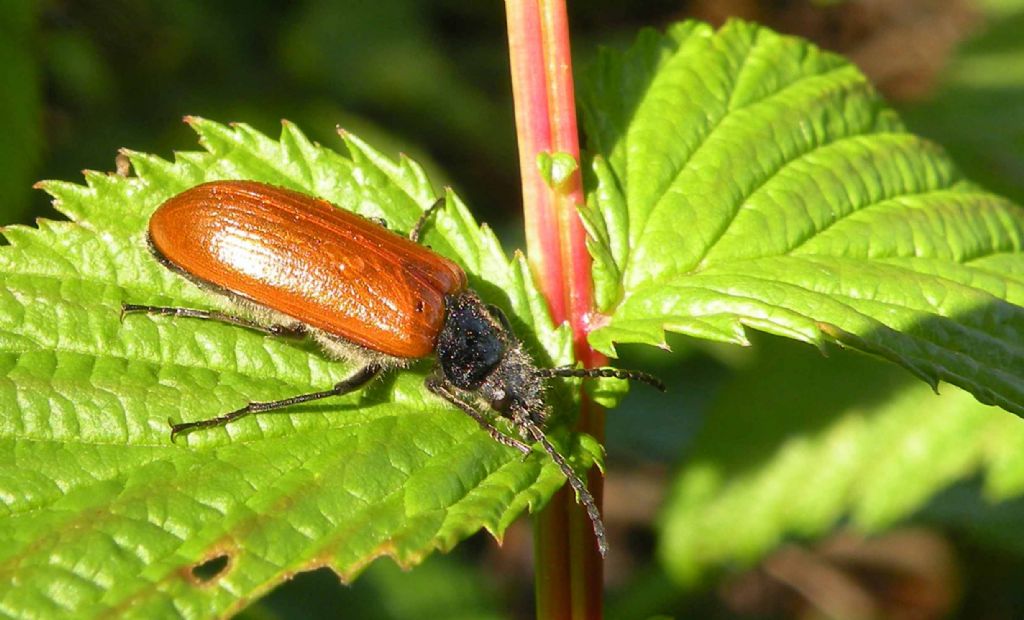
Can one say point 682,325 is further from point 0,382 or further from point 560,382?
point 0,382

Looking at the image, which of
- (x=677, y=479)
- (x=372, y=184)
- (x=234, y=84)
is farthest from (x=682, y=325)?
(x=234, y=84)

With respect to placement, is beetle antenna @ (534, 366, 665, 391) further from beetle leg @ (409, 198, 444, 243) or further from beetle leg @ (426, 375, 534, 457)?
beetle leg @ (409, 198, 444, 243)

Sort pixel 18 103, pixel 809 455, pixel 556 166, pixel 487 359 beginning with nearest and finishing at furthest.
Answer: pixel 556 166
pixel 487 359
pixel 18 103
pixel 809 455

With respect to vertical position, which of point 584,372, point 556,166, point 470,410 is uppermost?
point 556,166

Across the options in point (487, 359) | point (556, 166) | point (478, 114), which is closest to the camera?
point (556, 166)

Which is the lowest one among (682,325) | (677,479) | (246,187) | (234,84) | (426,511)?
(677,479)

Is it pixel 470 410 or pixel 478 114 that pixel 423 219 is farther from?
pixel 478 114

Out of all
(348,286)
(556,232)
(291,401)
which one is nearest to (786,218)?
(556,232)
